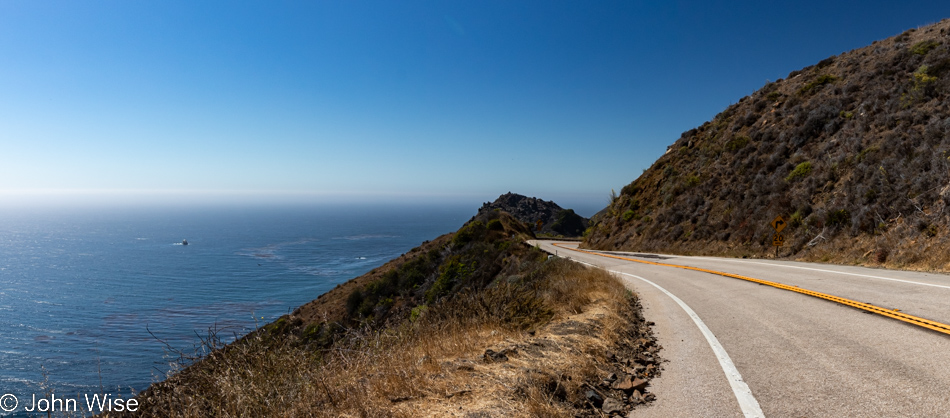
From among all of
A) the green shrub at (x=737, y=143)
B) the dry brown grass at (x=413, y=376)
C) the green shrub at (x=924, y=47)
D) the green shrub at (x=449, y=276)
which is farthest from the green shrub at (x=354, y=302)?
the green shrub at (x=924, y=47)

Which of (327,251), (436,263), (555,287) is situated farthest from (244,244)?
(555,287)

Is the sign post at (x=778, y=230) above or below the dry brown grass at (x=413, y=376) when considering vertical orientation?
above

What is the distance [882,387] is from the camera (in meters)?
3.87

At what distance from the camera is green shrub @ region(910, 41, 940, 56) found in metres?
24.7

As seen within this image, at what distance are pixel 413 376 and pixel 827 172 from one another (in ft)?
80.5

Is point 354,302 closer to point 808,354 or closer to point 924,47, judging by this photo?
point 808,354

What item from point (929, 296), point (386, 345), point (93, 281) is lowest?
point (93, 281)

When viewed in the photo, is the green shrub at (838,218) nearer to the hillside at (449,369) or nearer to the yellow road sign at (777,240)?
the yellow road sign at (777,240)

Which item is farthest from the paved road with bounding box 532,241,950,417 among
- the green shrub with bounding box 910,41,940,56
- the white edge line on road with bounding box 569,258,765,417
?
the green shrub with bounding box 910,41,940,56

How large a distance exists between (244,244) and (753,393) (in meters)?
212

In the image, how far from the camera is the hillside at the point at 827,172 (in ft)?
51.0

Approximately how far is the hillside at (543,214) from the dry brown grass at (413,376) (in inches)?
2923

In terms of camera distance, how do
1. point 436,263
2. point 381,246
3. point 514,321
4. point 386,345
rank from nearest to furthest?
point 386,345, point 514,321, point 436,263, point 381,246

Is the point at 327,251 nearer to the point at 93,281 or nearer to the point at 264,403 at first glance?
the point at 93,281
